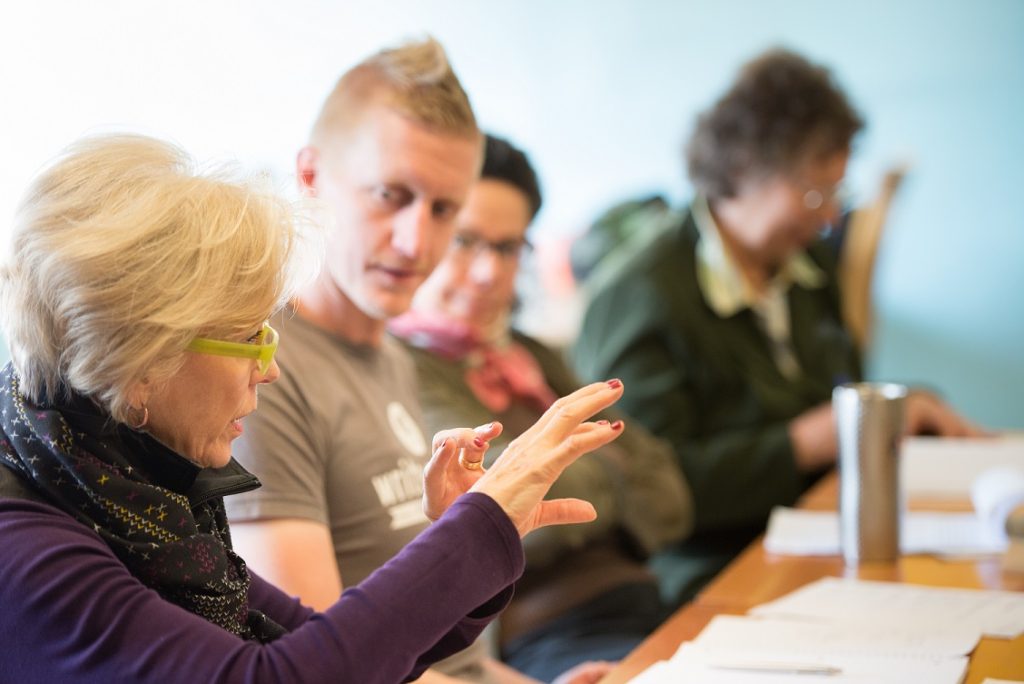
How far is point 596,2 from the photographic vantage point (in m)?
4.30

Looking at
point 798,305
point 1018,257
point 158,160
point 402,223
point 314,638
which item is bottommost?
point 1018,257

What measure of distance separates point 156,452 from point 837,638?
71 cm

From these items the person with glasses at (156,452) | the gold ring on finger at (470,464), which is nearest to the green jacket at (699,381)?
the gold ring on finger at (470,464)

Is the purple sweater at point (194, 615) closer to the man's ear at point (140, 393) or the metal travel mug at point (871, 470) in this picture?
the man's ear at point (140, 393)

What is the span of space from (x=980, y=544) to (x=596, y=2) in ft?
10.2

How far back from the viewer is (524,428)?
5.73 feet

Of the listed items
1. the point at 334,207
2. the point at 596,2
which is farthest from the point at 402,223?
the point at 596,2

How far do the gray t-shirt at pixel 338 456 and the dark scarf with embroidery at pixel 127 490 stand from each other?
22 cm

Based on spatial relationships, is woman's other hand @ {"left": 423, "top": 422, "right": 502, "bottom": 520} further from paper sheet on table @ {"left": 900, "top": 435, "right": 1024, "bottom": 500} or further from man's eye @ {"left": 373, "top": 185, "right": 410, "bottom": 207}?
paper sheet on table @ {"left": 900, "top": 435, "right": 1024, "bottom": 500}

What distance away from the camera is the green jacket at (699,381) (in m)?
2.21

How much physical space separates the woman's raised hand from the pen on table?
24 centimetres

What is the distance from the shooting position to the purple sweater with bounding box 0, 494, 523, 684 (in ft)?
2.26

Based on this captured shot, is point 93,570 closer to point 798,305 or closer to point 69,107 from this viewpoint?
point 69,107

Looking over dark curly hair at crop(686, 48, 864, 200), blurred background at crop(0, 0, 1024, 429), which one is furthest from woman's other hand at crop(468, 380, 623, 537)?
blurred background at crop(0, 0, 1024, 429)
